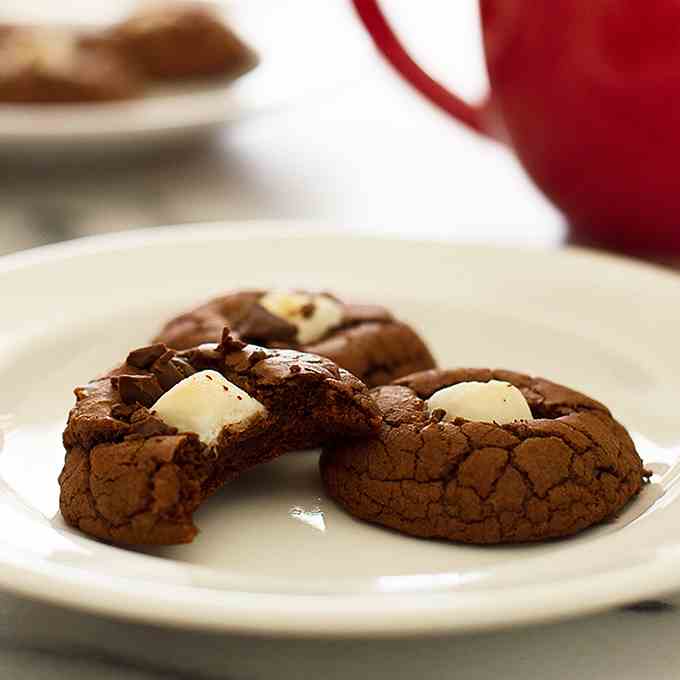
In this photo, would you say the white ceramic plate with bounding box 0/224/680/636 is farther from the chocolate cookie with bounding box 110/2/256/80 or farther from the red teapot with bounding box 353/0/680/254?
the chocolate cookie with bounding box 110/2/256/80

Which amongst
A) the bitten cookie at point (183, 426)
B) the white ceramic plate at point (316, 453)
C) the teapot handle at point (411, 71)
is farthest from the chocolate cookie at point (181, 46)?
the bitten cookie at point (183, 426)

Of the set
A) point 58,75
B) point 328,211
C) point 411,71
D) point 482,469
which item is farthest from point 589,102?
point 58,75

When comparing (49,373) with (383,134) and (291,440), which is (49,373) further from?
(383,134)

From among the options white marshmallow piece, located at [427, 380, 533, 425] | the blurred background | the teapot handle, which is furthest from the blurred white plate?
white marshmallow piece, located at [427, 380, 533, 425]

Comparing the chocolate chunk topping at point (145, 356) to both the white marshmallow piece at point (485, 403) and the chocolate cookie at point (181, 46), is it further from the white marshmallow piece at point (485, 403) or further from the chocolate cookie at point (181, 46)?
the chocolate cookie at point (181, 46)

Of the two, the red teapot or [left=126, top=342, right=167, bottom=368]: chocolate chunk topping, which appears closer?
[left=126, top=342, right=167, bottom=368]: chocolate chunk topping
